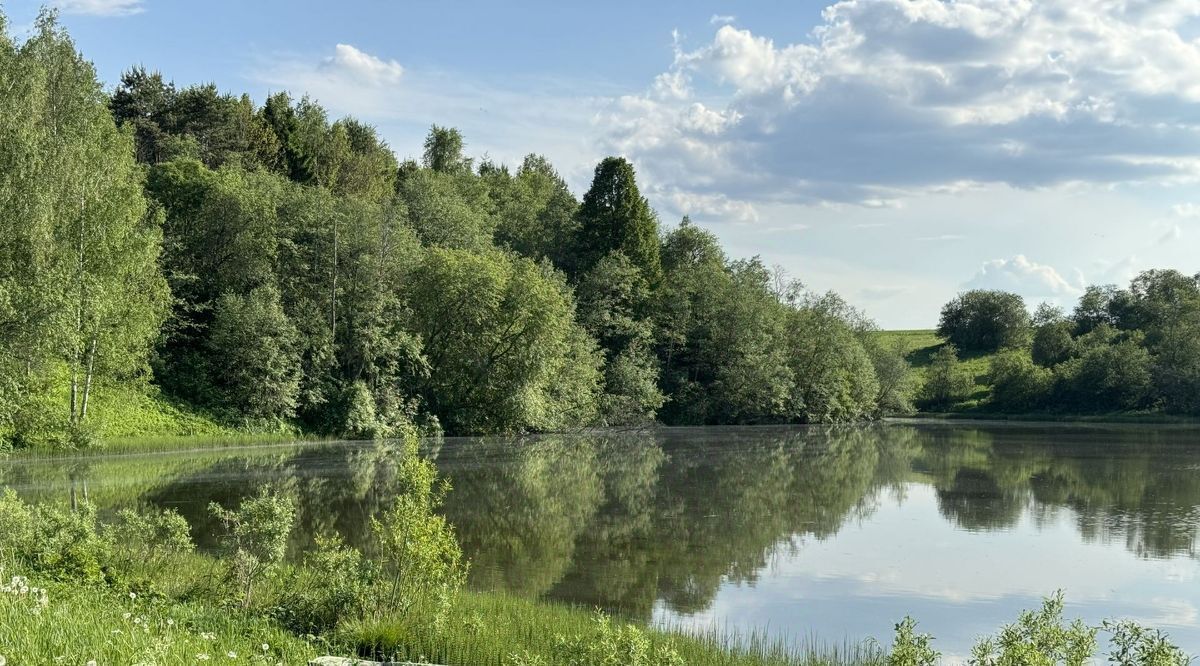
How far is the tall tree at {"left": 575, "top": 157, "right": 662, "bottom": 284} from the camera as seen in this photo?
6944cm

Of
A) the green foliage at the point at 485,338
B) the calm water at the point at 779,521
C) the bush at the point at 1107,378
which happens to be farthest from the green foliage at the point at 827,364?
the calm water at the point at 779,521

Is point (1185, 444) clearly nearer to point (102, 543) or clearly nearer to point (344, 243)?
point (344, 243)

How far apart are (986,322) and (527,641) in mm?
124881

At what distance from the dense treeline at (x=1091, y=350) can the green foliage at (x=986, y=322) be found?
0.13 m

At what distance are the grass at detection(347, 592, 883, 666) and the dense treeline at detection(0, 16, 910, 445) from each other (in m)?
21.4

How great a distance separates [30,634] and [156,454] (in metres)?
32.6

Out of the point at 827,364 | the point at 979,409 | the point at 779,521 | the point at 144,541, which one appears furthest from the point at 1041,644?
the point at 979,409

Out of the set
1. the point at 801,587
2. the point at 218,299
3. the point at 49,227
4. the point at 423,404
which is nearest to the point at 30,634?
the point at 801,587

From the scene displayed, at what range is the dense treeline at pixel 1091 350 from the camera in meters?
83.4

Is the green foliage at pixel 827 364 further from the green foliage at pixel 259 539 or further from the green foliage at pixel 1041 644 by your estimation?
the green foliage at pixel 1041 644

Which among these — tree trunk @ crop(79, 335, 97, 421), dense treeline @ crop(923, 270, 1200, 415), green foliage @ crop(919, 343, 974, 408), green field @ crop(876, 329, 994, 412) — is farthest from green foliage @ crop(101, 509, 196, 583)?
green foliage @ crop(919, 343, 974, 408)

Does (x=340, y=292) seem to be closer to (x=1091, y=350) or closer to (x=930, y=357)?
(x=1091, y=350)

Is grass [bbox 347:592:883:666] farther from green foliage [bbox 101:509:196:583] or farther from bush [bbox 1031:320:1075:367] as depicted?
bush [bbox 1031:320:1075:367]

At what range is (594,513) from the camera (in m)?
25.4
